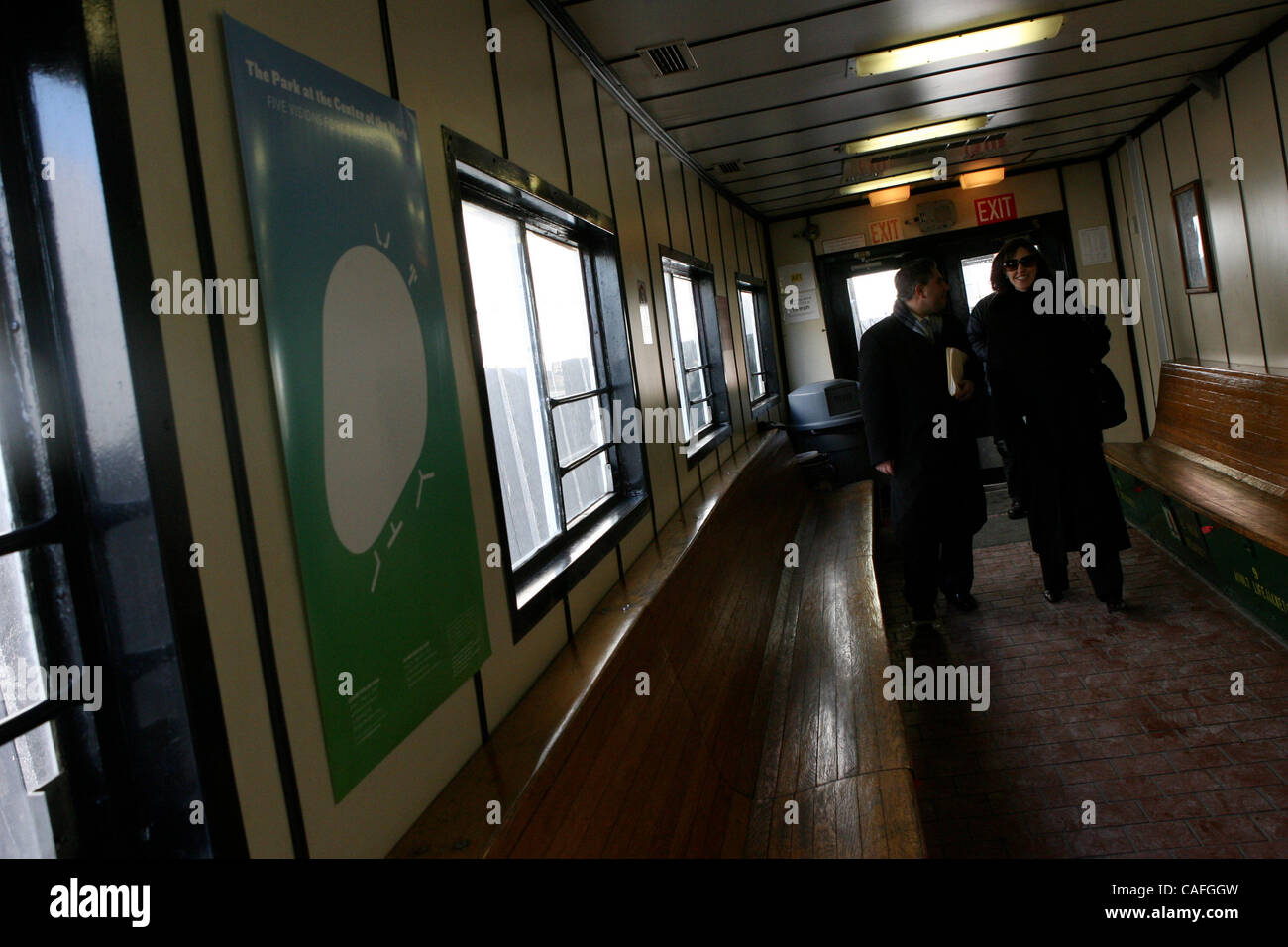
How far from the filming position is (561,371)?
3.46 metres

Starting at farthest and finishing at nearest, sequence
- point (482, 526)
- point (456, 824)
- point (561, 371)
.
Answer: point (561, 371) < point (482, 526) < point (456, 824)

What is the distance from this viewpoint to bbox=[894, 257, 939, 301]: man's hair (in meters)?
4.48

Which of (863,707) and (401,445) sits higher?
(401,445)

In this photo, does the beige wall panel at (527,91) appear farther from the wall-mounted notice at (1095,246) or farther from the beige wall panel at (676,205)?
the wall-mounted notice at (1095,246)

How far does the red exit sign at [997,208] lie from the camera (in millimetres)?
9125

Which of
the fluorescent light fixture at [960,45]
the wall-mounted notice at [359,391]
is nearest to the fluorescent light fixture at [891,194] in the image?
the fluorescent light fixture at [960,45]

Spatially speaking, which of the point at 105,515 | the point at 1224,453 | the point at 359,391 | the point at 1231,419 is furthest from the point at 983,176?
the point at 105,515

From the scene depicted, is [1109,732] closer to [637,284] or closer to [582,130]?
[637,284]

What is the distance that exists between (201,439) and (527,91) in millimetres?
2106

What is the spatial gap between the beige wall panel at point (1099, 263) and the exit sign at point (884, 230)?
5.29ft
